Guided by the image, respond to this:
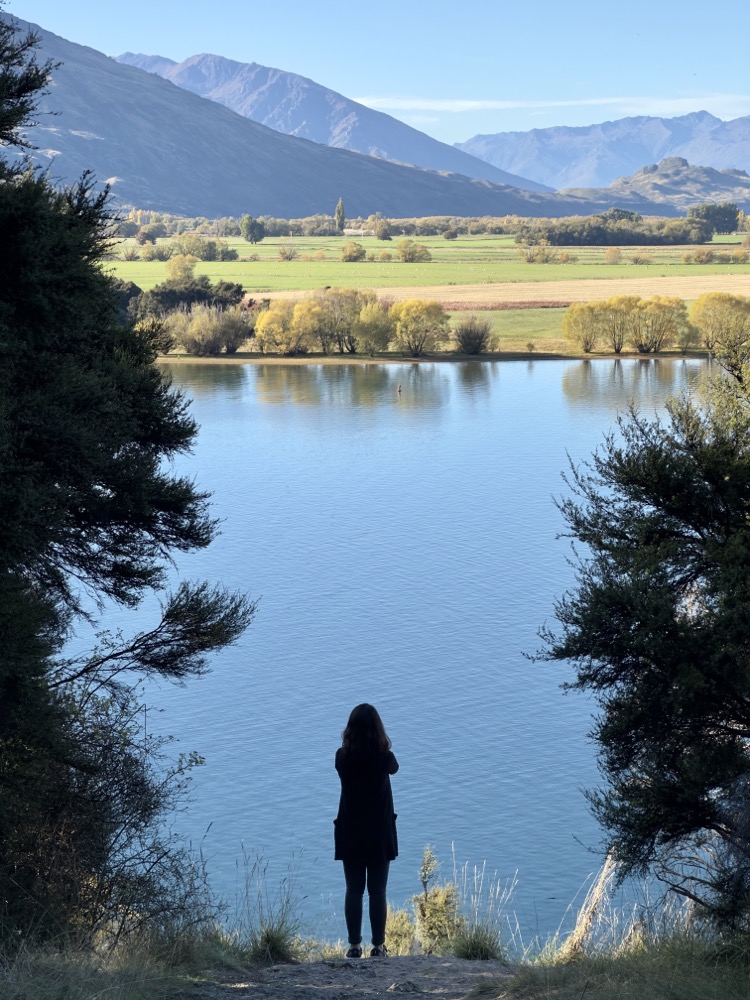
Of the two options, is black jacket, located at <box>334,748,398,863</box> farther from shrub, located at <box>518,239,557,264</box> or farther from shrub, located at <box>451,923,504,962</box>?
shrub, located at <box>518,239,557,264</box>

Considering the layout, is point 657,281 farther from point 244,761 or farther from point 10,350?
point 10,350

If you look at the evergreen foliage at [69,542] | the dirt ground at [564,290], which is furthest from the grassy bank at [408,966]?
the dirt ground at [564,290]

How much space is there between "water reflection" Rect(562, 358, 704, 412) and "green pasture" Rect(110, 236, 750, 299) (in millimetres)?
26994

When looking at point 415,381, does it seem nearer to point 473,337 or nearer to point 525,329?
point 473,337

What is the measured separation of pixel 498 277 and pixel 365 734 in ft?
322

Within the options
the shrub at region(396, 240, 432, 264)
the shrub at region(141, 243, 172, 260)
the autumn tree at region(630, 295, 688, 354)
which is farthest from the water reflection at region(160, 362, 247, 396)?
the shrub at region(396, 240, 432, 264)

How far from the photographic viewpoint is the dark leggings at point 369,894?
7.39 m

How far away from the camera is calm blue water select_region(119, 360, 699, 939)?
1533 cm

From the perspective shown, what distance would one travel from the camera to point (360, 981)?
6.91 m

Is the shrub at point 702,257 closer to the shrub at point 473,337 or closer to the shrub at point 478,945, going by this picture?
the shrub at point 473,337

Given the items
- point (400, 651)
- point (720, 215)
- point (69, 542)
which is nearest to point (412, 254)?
point (720, 215)

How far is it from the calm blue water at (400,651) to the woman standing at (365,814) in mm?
5136

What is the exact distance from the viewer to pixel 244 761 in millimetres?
17719

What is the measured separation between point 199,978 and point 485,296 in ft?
269
